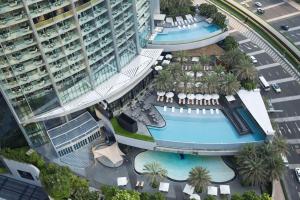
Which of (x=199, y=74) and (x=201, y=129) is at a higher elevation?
(x=199, y=74)

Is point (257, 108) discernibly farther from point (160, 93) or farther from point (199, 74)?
point (160, 93)

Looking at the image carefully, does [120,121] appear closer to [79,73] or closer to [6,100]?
[79,73]

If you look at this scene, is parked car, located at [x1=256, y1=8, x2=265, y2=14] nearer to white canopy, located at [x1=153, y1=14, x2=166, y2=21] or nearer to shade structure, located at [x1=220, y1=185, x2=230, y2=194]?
white canopy, located at [x1=153, y1=14, x2=166, y2=21]

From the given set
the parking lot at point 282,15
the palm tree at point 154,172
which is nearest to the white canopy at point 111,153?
the palm tree at point 154,172

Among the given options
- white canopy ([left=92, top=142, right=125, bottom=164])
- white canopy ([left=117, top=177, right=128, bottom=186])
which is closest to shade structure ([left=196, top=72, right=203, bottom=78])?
white canopy ([left=92, top=142, right=125, bottom=164])

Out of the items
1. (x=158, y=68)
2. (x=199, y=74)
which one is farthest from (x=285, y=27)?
(x=158, y=68)

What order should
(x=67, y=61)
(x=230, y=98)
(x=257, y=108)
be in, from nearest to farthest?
(x=67, y=61), (x=257, y=108), (x=230, y=98)

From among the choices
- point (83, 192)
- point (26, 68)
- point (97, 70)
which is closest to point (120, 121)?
point (97, 70)
